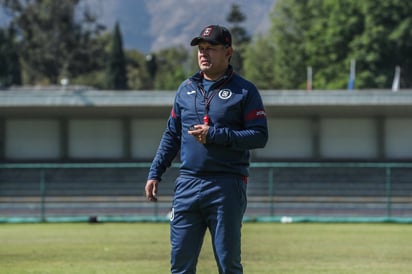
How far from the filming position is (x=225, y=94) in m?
6.79

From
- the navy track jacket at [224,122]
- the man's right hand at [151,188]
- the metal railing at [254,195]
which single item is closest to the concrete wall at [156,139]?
the metal railing at [254,195]

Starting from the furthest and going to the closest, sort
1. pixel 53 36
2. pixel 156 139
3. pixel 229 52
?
1. pixel 53 36
2. pixel 156 139
3. pixel 229 52

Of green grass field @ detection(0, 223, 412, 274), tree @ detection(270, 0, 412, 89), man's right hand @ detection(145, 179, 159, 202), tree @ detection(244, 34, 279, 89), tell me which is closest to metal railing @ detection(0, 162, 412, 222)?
green grass field @ detection(0, 223, 412, 274)

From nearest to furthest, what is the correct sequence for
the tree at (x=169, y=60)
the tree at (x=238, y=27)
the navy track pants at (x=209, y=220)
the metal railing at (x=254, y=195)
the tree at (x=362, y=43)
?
the navy track pants at (x=209, y=220) < the metal railing at (x=254, y=195) < the tree at (x=362, y=43) < the tree at (x=238, y=27) < the tree at (x=169, y=60)

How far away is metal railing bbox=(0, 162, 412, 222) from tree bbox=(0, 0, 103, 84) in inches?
2466

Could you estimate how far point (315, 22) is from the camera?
255 feet

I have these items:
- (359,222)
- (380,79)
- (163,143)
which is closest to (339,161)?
(359,222)

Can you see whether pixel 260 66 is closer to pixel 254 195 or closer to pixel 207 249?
pixel 254 195

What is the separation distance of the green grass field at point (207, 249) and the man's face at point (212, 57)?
4.52 metres

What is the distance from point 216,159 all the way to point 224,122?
28 cm

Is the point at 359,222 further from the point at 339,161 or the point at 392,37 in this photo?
the point at 392,37

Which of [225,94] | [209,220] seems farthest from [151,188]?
[225,94]

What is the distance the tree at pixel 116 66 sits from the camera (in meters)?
103

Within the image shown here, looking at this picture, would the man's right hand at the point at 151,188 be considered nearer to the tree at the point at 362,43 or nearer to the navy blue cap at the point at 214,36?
the navy blue cap at the point at 214,36
